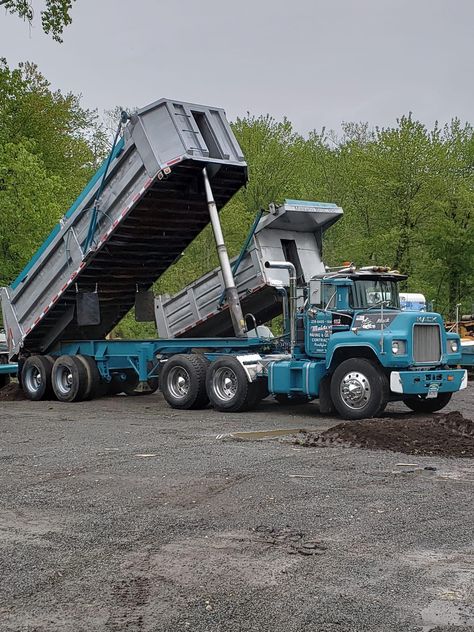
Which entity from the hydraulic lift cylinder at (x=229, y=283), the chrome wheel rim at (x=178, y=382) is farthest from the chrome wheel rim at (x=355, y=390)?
the chrome wheel rim at (x=178, y=382)

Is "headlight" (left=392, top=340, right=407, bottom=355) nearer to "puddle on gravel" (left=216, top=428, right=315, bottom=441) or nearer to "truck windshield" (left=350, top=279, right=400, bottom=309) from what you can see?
"truck windshield" (left=350, top=279, right=400, bottom=309)

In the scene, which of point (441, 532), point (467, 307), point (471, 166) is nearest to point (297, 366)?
point (441, 532)

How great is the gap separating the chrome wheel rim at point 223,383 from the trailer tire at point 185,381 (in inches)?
13.7

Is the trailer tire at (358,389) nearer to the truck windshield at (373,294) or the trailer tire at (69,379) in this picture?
the truck windshield at (373,294)

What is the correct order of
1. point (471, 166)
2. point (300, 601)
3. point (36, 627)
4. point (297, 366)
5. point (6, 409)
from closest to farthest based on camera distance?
1. point (36, 627)
2. point (300, 601)
3. point (297, 366)
4. point (6, 409)
5. point (471, 166)

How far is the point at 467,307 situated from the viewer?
1435 inches

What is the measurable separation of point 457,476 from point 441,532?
92.7 inches

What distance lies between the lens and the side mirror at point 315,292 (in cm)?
1448

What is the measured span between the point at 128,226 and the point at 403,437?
654cm

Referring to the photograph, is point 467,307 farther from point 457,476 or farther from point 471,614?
point 471,614

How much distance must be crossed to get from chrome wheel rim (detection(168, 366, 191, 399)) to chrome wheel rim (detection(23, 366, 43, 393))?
3.71 m

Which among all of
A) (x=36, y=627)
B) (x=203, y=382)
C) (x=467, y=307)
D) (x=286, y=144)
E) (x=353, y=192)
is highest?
(x=286, y=144)

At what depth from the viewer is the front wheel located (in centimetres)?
1440

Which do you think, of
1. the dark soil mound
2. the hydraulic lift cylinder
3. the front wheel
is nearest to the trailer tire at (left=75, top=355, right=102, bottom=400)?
the dark soil mound
